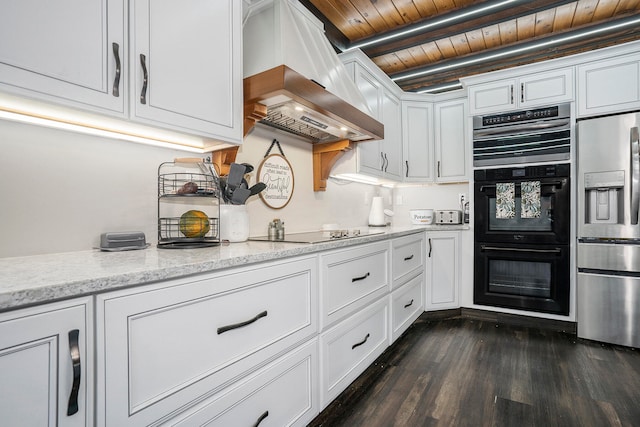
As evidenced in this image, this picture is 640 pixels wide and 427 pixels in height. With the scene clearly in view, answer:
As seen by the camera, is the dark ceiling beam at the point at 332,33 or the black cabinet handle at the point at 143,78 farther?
the dark ceiling beam at the point at 332,33

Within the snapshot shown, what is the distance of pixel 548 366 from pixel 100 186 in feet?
9.05

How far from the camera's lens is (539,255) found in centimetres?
282

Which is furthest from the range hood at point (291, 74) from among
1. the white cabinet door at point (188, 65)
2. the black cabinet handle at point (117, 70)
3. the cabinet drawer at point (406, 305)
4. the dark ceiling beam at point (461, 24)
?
the cabinet drawer at point (406, 305)

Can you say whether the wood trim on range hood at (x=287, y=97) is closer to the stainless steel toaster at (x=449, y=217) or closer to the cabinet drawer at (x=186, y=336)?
the cabinet drawer at (x=186, y=336)

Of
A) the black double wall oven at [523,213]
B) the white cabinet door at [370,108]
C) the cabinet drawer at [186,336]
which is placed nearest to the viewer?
the cabinet drawer at [186,336]

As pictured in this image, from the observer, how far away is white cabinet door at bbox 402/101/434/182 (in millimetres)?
3486

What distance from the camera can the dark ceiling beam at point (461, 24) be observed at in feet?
7.88

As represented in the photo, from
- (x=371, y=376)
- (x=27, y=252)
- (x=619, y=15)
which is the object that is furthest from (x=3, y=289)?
(x=619, y=15)

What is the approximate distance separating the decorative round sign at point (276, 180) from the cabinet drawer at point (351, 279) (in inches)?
27.3

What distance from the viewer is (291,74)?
1.48 meters

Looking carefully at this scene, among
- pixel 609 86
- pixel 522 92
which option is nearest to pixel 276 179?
pixel 522 92

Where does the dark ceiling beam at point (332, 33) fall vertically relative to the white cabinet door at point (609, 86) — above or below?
above

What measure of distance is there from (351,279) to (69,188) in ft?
4.30

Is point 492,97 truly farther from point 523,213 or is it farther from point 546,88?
point 523,213
